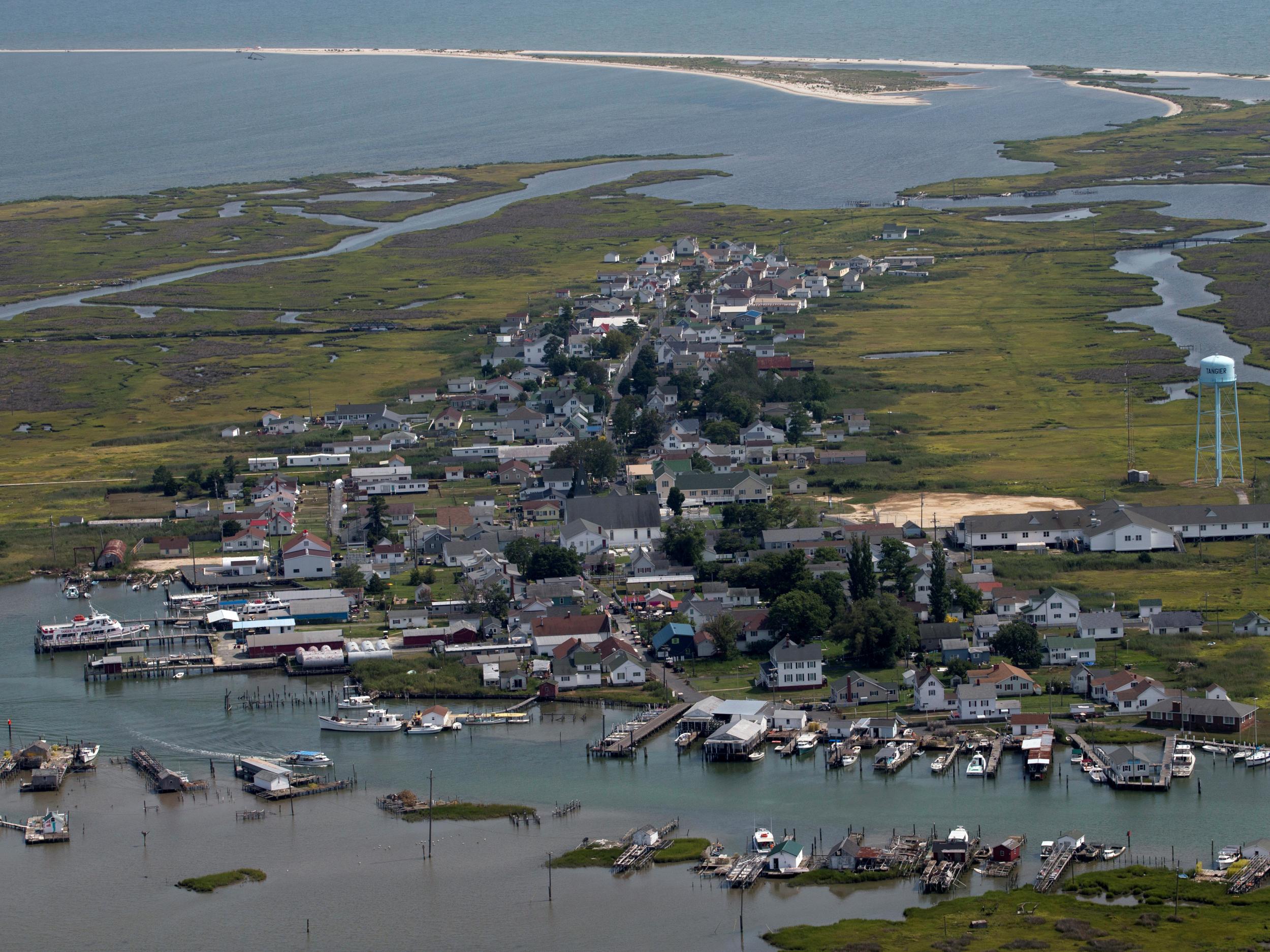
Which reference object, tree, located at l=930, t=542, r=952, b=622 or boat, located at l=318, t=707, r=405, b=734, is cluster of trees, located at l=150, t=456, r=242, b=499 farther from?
tree, located at l=930, t=542, r=952, b=622

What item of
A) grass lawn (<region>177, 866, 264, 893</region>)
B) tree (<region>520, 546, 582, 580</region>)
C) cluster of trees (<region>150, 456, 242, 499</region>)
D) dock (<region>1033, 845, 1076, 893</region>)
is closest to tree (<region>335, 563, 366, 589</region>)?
tree (<region>520, 546, 582, 580</region>)

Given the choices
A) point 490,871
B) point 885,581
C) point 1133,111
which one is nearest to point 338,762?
point 490,871

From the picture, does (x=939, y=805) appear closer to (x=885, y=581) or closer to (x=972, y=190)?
(x=885, y=581)

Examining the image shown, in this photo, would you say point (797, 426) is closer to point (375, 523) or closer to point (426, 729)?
point (375, 523)

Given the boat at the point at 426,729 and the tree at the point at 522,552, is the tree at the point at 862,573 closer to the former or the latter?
the tree at the point at 522,552

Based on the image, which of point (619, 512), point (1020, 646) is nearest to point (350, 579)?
point (619, 512)

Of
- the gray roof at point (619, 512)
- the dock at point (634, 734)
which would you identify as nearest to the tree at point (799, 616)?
the dock at point (634, 734)
